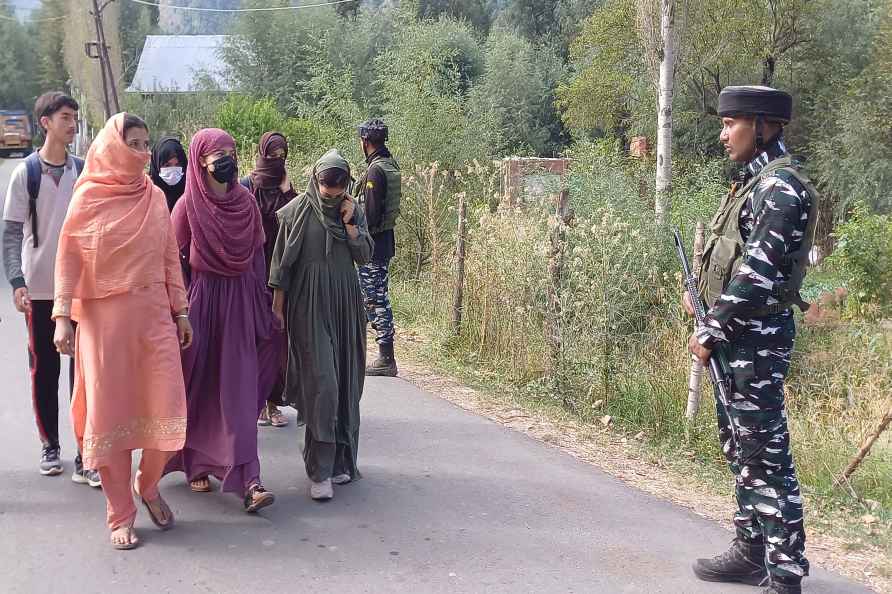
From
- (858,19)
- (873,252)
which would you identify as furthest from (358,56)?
(873,252)

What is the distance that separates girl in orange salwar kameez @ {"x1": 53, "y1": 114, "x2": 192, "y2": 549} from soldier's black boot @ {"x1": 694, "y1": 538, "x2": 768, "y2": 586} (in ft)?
8.55

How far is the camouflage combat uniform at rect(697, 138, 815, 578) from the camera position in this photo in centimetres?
382

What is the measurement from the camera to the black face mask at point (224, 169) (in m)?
4.79

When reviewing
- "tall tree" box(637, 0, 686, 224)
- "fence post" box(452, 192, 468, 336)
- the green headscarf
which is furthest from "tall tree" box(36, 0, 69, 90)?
the green headscarf

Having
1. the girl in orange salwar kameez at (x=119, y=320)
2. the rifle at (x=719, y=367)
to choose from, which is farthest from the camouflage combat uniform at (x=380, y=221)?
the rifle at (x=719, y=367)

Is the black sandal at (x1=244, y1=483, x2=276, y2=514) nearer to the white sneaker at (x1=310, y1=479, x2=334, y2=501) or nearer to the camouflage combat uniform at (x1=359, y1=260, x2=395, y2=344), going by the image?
the white sneaker at (x1=310, y1=479, x2=334, y2=501)

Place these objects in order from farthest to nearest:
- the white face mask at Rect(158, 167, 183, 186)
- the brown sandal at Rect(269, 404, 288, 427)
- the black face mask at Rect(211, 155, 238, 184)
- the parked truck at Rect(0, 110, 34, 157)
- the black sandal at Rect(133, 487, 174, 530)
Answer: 1. the parked truck at Rect(0, 110, 34, 157)
2. the brown sandal at Rect(269, 404, 288, 427)
3. the white face mask at Rect(158, 167, 183, 186)
4. the black face mask at Rect(211, 155, 238, 184)
5. the black sandal at Rect(133, 487, 174, 530)

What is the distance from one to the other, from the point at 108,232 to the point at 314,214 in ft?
4.07

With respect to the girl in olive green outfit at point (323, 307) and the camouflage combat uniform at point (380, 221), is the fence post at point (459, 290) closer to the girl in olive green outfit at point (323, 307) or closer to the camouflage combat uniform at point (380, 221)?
the camouflage combat uniform at point (380, 221)

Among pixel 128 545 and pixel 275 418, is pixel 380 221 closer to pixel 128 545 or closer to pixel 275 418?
pixel 275 418

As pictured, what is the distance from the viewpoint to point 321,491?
5152 mm

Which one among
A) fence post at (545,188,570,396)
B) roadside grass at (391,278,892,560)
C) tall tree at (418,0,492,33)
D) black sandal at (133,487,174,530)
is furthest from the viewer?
tall tree at (418,0,492,33)

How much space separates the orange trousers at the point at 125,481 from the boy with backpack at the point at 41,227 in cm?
74

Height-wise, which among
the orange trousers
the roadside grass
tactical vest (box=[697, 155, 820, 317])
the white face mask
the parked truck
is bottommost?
the roadside grass
